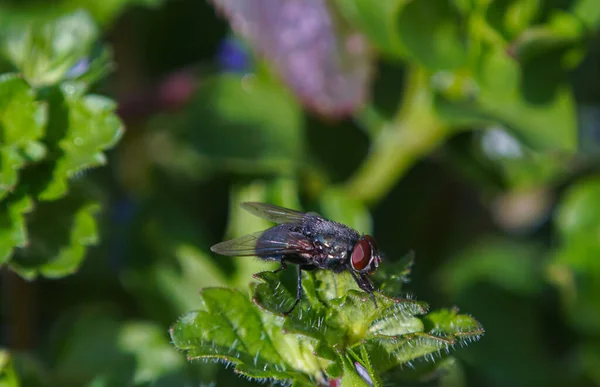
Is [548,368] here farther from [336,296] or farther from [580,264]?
[336,296]

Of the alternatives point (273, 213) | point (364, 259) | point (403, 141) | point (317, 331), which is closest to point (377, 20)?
point (403, 141)

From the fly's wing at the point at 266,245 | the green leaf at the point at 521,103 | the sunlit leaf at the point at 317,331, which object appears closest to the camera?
the sunlit leaf at the point at 317,331

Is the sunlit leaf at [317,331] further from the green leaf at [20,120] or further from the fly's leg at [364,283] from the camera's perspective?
the green leaf at [20,120]

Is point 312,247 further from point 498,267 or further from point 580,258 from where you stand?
point 498,267

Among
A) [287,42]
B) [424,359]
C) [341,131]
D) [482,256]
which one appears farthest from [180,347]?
[482,256]

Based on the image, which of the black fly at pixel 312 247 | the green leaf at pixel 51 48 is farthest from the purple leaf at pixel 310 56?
the black fly at pixel 312 247
